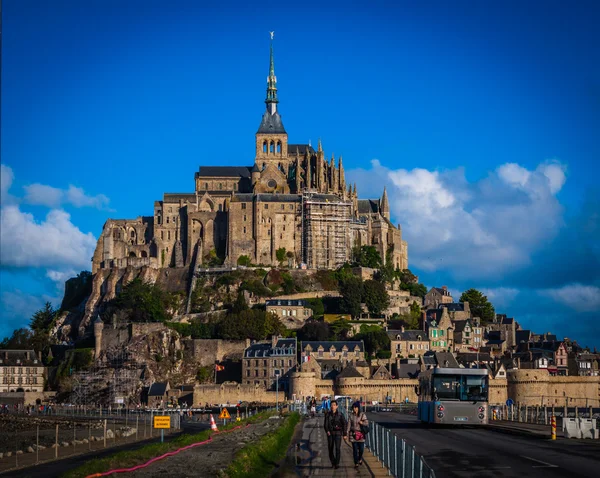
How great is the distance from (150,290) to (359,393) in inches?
1204

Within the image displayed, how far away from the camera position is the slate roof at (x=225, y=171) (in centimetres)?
13750

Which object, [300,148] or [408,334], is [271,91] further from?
[408,334]

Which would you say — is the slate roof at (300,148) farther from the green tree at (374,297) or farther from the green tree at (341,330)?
the green tree at (341,330)

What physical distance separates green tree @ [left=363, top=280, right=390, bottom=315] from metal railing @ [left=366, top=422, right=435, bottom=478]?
265 ft

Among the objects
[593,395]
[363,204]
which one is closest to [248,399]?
[593,395]

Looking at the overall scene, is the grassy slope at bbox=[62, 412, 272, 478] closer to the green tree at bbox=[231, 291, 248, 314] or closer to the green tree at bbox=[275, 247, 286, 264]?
the green tree at bbox=[231, 291, 248, 314]

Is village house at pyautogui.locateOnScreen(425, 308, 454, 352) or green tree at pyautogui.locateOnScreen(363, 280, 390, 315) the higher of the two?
green tree at pyautogui.locateOnScreen(363, 280, 390, 315)

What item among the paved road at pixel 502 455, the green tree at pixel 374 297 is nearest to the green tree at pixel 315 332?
the green tree at pixel 374 297

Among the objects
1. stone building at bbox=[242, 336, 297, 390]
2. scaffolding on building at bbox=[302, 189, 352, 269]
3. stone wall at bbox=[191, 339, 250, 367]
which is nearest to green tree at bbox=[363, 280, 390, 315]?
scaffolding on building at bbox=[302, 189, 352, 269]

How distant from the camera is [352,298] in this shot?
117000 mm

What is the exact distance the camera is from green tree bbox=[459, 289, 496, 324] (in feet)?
429

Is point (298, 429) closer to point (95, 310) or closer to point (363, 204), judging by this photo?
point (95, 310)

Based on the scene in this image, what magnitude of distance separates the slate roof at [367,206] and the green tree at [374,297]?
2048 centimetres

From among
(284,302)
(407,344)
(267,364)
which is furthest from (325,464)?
(284,302)
